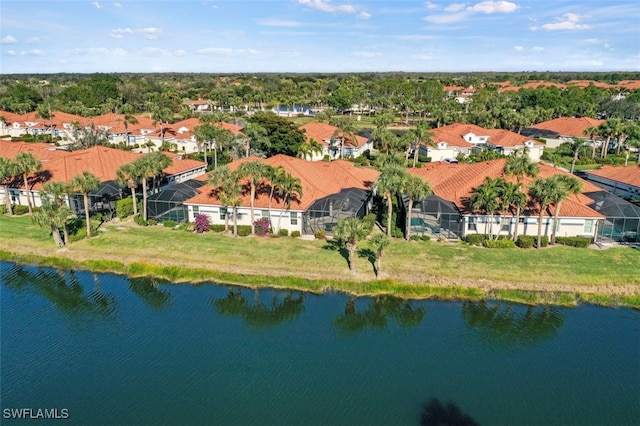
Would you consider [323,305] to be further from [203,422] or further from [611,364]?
[611,364]

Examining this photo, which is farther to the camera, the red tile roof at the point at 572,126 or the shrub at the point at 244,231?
the red tile roof at the point at 572,126

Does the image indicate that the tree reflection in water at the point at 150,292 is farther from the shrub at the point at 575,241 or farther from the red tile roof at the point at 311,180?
the shrub at the point at 575,241

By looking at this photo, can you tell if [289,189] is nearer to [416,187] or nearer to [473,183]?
[416,187]

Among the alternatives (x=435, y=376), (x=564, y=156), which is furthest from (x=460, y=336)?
(x=564, y=156)

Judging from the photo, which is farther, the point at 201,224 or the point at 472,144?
the point at 472,144

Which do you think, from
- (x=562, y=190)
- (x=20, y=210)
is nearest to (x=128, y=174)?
(x=20, y=210)

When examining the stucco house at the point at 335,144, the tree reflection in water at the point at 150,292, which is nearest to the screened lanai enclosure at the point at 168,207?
the tree reflection in water at the point at 150,292

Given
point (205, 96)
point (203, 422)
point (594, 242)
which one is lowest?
point (203, 422)
